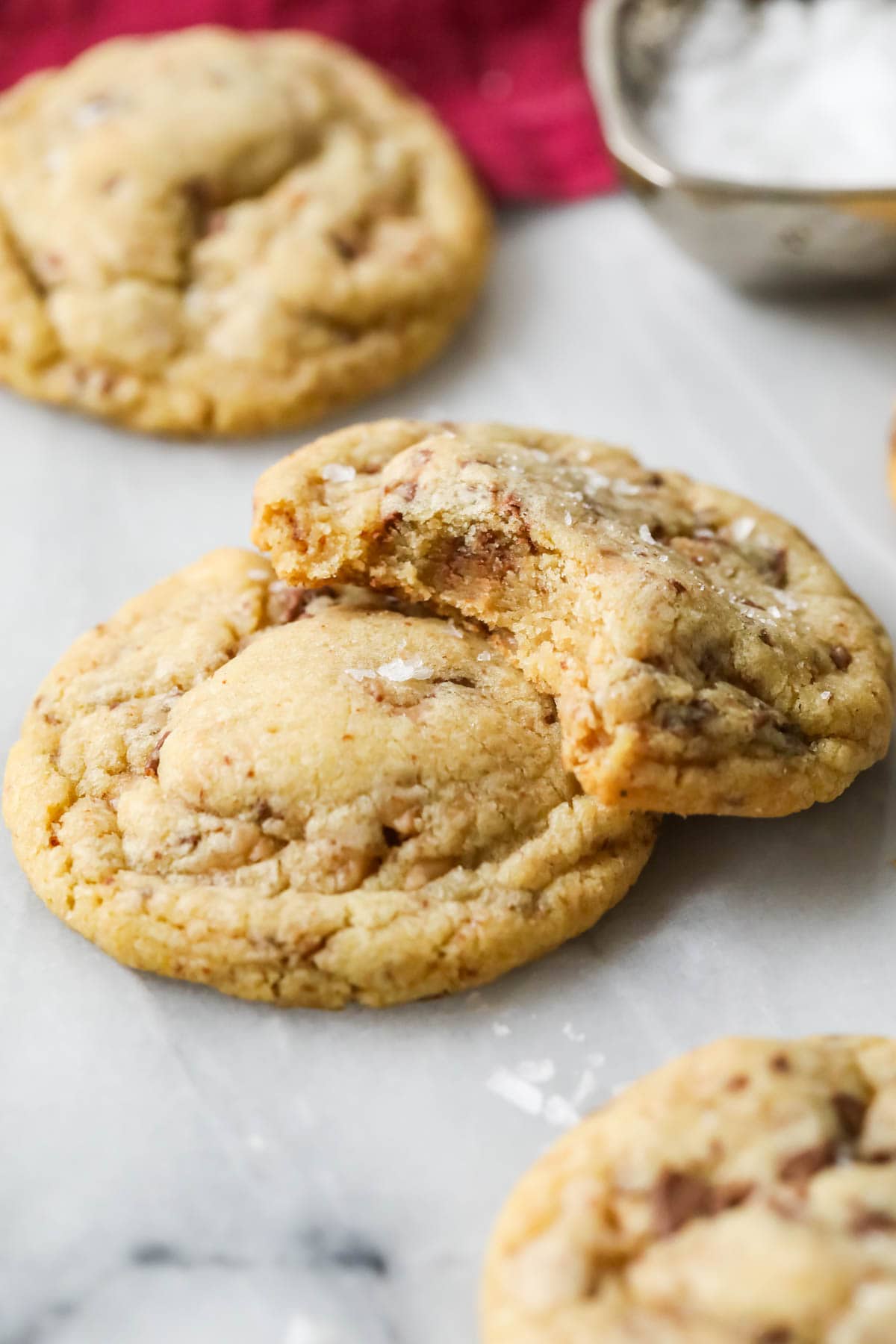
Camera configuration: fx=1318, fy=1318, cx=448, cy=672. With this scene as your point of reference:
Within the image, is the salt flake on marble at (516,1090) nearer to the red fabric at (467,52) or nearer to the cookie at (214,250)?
the cookie at (214,250)

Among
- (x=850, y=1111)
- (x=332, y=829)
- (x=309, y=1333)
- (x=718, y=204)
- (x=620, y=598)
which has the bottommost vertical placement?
(x=309, y=1333)

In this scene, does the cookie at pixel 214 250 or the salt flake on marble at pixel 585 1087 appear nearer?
the salt flake on marble at pixel 585 1087

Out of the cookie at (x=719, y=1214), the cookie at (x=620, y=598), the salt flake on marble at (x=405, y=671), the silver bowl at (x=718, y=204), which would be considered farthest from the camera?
the silver bowl at (x=718, y=204)

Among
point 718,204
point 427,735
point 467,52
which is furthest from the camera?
point 467,52

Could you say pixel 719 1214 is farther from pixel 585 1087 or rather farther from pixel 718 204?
pixel 718 204

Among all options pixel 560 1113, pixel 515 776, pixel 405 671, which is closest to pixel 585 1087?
pixel 560 1113

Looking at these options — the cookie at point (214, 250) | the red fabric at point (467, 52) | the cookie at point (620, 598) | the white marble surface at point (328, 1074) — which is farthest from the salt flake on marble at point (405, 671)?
the red fabric at point (467, 52)

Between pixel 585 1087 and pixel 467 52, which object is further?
pixel 467 52
